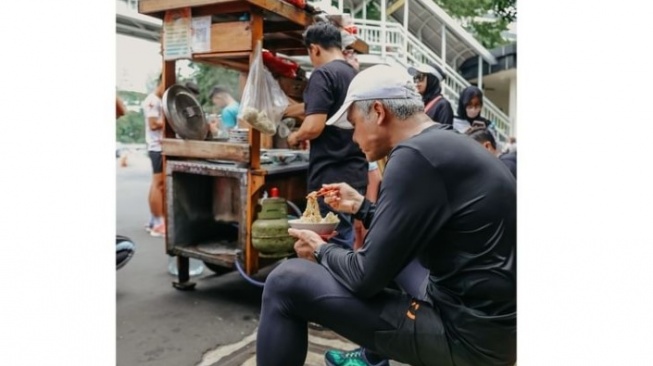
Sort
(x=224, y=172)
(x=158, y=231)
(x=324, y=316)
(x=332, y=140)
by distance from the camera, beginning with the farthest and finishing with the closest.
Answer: (x=158, y=231) < (x=224, y=172) < (x=332, y=140) < (x=324, y=316)

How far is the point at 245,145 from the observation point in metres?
2.63

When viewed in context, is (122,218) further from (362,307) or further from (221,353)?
(362,307)

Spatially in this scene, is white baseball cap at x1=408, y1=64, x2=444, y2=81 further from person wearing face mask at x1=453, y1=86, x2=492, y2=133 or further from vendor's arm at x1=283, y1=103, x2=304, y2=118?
vendor's arm at x1=283, y1=103, x2=304, y2=118

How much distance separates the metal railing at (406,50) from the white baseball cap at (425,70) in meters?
0.05

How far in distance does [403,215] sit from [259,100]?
1.52 m

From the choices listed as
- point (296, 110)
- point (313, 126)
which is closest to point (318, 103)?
point (313, 126)

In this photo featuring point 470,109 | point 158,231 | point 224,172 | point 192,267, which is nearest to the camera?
point 224,172

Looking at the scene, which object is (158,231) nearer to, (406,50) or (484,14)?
(406,50)

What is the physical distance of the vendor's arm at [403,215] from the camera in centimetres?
129

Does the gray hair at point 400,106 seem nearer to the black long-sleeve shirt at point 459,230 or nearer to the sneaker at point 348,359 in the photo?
the black long-sleeve shirt at point 459,230

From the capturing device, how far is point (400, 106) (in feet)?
4.82

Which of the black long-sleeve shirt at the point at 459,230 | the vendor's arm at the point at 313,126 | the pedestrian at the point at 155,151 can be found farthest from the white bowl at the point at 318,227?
the pedestrian at the point at 155,151

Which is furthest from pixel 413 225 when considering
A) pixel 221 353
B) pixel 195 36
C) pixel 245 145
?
pixel 195 36

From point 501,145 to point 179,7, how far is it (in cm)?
183
